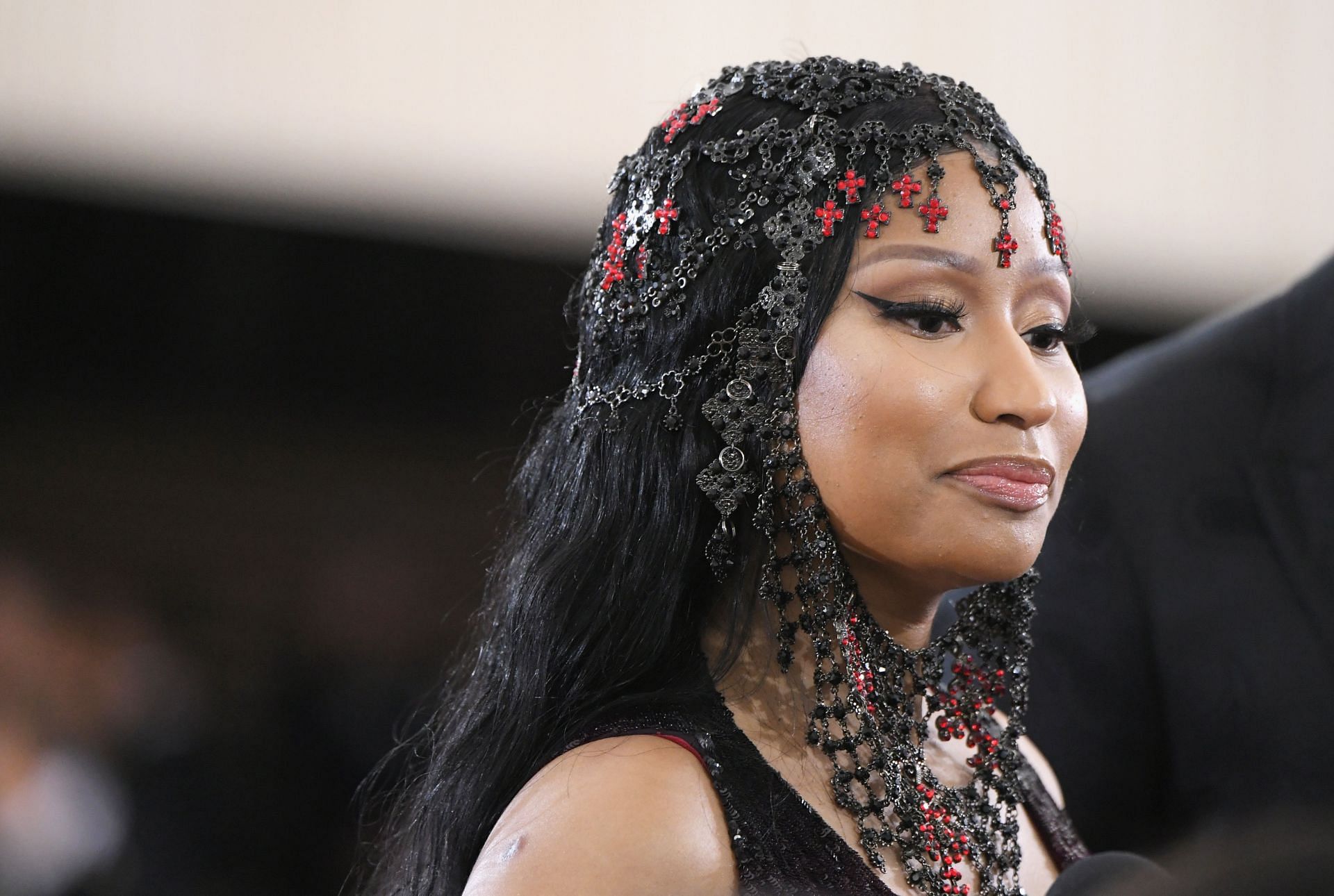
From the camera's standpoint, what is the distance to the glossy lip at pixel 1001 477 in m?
1.30

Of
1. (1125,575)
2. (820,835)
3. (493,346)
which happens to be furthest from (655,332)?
(493,346)

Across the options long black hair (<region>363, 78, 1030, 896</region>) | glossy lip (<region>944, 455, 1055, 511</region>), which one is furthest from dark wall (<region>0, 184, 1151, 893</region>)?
glossy lip (<region>944, 455, 1055, 511</region>)

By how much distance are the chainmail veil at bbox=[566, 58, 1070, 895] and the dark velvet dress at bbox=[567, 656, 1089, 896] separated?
0.06 meters

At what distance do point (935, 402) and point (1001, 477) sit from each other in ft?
0.32

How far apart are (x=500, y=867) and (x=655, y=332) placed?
21.9 inches

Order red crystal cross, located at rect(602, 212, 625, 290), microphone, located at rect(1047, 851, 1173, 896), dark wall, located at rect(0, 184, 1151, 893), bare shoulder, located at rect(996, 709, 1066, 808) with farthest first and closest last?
dark wall, located at rect(0, 184, 1151, 893) → bare shoulder, located at rect(996, 709, 1066, 808) → red crystal cross, located at rect(602, 212, 625, 290) → microphone, located at rect(1047, 851, 1173, 896)

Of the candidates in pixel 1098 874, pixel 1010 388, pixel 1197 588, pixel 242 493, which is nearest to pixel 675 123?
pixel 1010 388

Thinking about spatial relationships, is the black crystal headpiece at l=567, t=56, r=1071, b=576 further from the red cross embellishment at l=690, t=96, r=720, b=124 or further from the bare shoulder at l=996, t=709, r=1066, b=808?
the bare shoulder at l=996, t=709, r=1066, b=808

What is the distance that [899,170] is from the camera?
53.9 inches

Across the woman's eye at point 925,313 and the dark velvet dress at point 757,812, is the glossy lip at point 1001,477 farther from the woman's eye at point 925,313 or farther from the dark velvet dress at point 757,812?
the dark velvet dress at point 757,812

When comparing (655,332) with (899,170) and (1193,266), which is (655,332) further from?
(1193,266)

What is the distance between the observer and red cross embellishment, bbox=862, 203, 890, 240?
4.40 feet

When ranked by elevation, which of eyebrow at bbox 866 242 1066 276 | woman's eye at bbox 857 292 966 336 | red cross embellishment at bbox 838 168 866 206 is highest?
red cross embellishment at bbox 838 168 866 206

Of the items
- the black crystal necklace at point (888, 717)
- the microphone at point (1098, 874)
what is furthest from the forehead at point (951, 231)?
the microphone at point (1098, 874)
